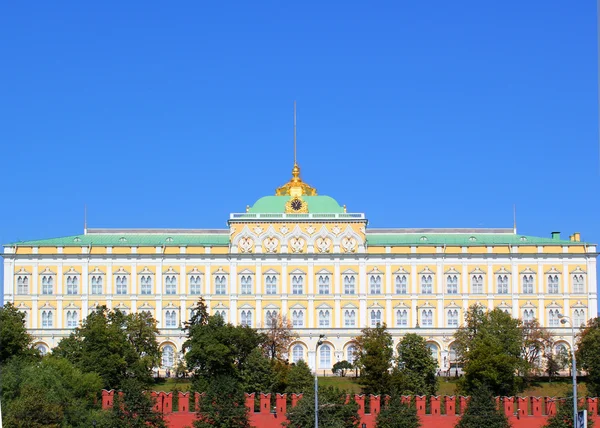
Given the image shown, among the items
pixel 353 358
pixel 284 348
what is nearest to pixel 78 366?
pixel 284 348

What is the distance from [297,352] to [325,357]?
2886 mm

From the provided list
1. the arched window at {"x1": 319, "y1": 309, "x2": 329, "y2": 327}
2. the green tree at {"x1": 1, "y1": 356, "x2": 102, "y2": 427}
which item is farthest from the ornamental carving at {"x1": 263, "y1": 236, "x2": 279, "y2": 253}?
the green tree at {"x1": 1, "y1": 356, "x2": 102, "y2": 427}

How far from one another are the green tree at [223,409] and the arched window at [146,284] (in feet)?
138

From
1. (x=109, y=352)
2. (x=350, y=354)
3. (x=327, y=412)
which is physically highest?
(x=109, y=352)

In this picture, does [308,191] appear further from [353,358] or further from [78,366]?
[78,366]

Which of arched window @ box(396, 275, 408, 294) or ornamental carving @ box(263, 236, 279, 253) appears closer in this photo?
arched window @ box(396, 275, 408, 294)

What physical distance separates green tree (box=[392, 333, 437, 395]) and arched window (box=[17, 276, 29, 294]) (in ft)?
133

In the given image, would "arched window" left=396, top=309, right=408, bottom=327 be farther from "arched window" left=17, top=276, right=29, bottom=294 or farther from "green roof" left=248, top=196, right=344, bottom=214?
"arched window" left=17, top=276, right=29, bottom=294

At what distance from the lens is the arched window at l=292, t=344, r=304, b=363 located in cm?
13595

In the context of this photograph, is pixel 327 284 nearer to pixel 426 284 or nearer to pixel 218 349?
pixel 426 284

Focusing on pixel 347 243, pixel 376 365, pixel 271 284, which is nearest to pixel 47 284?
pixel 271 284

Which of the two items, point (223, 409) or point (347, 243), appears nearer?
point (223, 409)

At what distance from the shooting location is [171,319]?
138625mm

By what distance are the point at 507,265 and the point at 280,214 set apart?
23.4m
